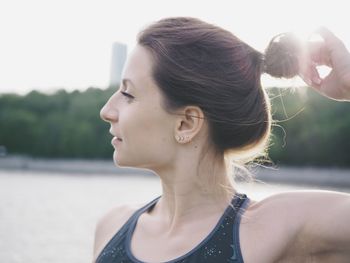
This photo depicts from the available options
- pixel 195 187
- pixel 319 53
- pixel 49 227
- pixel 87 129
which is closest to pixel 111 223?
pixel 195 187

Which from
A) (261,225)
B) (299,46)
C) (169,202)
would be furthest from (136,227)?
(299,46)

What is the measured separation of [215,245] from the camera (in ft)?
6.31

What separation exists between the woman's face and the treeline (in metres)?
39.8

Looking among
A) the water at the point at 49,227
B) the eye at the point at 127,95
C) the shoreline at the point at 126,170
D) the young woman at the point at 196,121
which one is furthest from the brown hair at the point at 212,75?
the shoreline at the point at 126,170

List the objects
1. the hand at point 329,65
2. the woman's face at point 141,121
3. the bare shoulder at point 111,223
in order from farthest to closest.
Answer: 1. the bare shoulder at point 111,223
2. the woman's face at point 141,121
3. the hand at point 329,65

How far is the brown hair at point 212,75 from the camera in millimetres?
2055

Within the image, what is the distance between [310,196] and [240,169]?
0.57 m

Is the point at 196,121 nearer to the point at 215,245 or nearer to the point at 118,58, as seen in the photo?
the point at 215,245

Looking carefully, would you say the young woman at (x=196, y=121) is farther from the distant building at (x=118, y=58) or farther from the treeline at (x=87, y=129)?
the treeline at (x=87, y=129)

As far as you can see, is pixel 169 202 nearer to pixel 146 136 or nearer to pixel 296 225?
pixel 146 136

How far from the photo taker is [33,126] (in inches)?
2322

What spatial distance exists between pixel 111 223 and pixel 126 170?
4857cm

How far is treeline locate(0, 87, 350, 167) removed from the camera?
146 feet

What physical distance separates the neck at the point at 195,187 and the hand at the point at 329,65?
1.38 ft
